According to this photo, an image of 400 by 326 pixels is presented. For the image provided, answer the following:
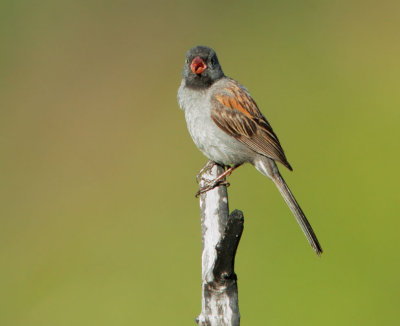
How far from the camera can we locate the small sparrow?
5418 mm

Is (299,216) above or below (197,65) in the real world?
below

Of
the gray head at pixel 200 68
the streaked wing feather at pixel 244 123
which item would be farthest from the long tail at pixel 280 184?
→ the gray head at pixel 200 68

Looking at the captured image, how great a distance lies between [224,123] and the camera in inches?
214

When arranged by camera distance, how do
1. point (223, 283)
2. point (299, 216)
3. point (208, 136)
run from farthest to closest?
point (208, 136), point (299, 216), point (223, 283)

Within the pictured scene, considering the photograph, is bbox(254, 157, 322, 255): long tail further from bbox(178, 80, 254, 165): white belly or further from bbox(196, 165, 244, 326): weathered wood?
bbox(196, 165, 244, 326): weathered wood

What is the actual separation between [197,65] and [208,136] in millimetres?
506

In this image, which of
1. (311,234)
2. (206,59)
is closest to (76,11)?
(206,59)

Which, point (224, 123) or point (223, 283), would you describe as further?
point (224, 123)

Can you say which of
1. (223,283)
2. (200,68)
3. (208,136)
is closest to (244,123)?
(208,136)

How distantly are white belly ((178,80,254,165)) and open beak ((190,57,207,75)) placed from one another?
0.15 metres

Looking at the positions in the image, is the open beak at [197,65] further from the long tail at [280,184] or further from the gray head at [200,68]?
the long tail at [280,184]

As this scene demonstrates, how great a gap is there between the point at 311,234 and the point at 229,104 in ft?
3.50

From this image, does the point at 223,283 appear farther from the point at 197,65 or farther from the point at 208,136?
the point at 197,65

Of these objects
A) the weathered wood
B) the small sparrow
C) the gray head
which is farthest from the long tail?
the weathered wood
